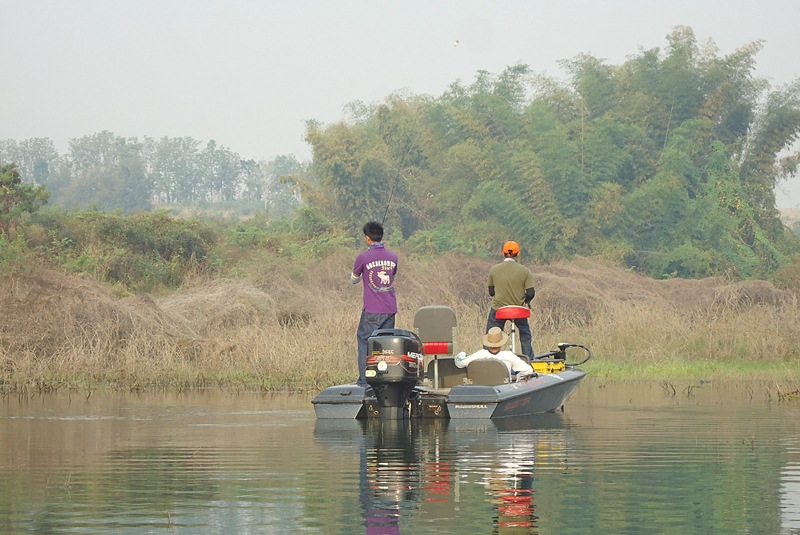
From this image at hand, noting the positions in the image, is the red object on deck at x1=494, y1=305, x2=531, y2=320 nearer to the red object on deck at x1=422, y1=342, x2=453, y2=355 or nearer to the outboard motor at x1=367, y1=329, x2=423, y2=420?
the red object on deck at x1=422, y1=342, x2=453, y2=355

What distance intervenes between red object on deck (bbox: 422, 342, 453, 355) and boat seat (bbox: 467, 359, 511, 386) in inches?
27.0

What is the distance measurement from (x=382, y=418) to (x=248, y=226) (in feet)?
100.0

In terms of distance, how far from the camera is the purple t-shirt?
664 inches

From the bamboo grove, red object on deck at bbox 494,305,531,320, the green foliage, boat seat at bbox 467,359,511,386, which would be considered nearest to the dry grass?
the green foliage

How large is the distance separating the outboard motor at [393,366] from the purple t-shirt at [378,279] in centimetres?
A: 104

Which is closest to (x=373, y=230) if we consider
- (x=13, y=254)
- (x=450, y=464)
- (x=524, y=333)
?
(x=524, y=333)

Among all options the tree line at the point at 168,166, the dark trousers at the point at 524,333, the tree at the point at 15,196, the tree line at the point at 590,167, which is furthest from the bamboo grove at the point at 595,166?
the tree line at the point at 168,166

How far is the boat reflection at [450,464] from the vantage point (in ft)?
31.0

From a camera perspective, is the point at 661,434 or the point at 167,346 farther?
the point at 167,346

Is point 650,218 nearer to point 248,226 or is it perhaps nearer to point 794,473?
point 248,226

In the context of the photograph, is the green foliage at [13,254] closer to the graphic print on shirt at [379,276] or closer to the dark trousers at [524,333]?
the dark trousers at [524,333]

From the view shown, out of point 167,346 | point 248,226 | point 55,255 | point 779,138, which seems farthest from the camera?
point 779,138

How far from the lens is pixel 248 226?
46.1 meters

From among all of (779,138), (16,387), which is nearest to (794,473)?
(16,387)
